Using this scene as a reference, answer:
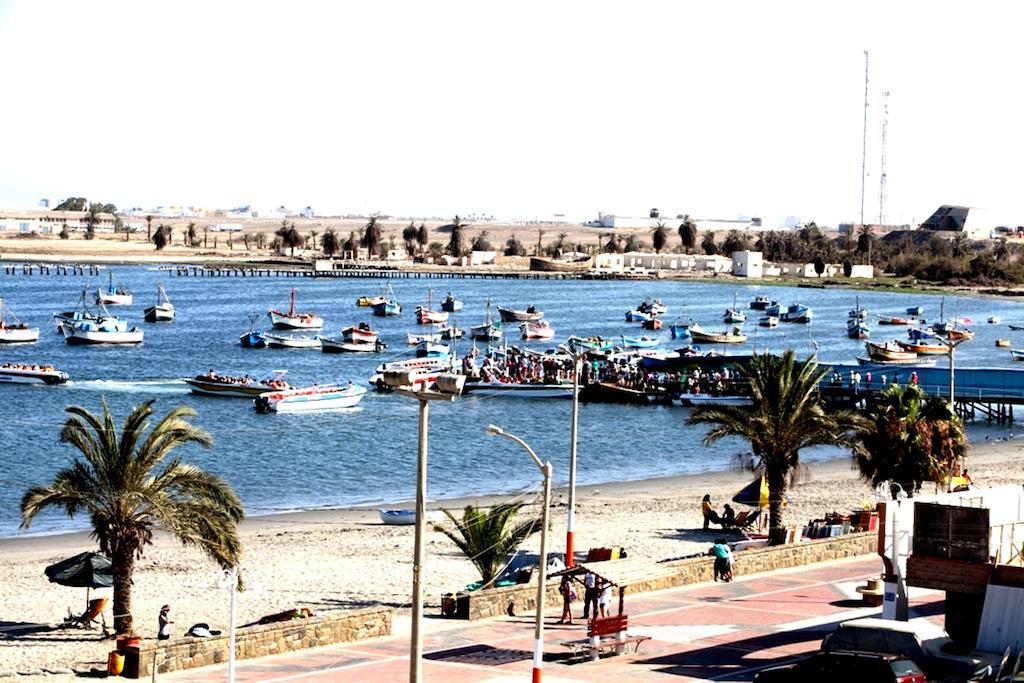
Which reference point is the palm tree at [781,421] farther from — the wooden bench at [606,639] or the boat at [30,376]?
the boat at [30,376]

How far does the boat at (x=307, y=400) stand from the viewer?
3506 inches

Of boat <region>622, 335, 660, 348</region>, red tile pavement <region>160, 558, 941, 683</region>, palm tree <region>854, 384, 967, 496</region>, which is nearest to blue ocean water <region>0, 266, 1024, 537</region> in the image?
boat <region>622, 335, 660, 348</region>

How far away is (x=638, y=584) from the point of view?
35.2 m

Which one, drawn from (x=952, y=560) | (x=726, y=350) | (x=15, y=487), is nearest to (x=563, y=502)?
(x=15, y=487)

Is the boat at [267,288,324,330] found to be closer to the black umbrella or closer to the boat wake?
the boat wake

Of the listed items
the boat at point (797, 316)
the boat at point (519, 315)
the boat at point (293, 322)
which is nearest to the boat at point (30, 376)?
the boat at point (293, 322)

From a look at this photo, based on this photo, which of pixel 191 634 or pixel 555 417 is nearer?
pixel 191 634

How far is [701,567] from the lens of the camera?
120 ft

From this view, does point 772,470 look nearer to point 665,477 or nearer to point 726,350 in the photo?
point 665,477

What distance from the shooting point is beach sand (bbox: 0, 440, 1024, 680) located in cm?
3688

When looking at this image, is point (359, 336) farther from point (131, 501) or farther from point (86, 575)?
point (131, 501)

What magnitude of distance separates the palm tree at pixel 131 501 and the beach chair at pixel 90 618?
1187 millimetres

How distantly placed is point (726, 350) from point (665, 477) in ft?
234

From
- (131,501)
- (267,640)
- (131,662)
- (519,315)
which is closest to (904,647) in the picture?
(267,640)
